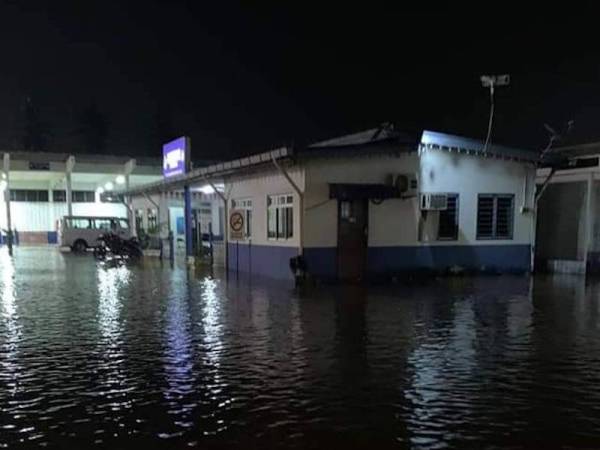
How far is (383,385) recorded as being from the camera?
18.5ft

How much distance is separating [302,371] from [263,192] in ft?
34.3

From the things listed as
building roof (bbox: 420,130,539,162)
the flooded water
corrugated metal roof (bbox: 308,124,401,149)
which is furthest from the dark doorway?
the flooded water

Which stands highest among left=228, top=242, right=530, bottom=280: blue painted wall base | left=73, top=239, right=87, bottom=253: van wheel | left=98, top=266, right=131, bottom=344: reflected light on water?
left=228, top=242, right=530, bottom=280: blue painted wall base

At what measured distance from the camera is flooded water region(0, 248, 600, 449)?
176 inches

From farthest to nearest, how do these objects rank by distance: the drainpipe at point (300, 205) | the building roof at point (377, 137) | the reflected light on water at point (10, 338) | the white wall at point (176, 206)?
1. the white wall at point (176, 206)
2. the building roof at point (377, 137)
3. the drainpipe at point (300, 205)
4. the reflected light on water at point (10, 338)

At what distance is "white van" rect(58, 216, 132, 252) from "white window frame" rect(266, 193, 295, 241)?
15969 millimetres

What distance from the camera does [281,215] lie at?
50.0 feet

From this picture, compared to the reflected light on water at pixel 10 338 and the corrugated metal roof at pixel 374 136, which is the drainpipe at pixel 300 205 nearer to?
the corrugated metal roof at pixel 374 136

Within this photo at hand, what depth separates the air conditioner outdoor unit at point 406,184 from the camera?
1445 centimetres

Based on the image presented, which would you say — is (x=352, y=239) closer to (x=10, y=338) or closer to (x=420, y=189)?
(x=420, y=189)

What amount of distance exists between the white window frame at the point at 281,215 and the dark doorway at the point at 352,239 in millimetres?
1354

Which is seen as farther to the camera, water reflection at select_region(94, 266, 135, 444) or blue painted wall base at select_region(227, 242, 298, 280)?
blue painted wall base at select_region(227, 242, 298, 280)

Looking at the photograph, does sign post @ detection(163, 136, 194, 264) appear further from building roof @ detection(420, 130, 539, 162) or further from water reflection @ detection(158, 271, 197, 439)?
water reflection @ detection(158, 271, 197, 439)

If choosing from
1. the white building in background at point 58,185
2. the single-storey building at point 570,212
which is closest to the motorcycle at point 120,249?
the white building in background at point 58,185
